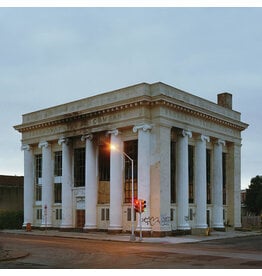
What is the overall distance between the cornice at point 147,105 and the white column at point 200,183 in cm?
298

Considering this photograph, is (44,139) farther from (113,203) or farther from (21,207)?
(21,207)

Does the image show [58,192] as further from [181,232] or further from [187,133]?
[187,133]

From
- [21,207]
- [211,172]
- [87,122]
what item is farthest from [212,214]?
[21,207]

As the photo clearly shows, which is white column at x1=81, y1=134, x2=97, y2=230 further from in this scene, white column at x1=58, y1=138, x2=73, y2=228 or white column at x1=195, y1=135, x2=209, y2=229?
white column at x1=195, y1=135, x2=209, y2=229

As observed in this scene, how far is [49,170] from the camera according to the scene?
2233 inches

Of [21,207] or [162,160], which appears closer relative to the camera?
[162,160]

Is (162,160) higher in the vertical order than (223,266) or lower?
higher

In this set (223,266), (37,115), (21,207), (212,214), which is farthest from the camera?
(21,207)

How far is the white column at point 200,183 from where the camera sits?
51.3 m

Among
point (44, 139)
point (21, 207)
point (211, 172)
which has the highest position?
point (44, 139)

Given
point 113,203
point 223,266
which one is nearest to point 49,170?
point 113,203

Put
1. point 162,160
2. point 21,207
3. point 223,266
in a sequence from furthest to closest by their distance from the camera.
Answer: point 21,207 → point 162,160 → point 223,266

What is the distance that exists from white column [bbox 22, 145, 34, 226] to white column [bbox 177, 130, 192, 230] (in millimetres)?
19740

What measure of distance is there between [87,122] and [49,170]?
8.87 metres
